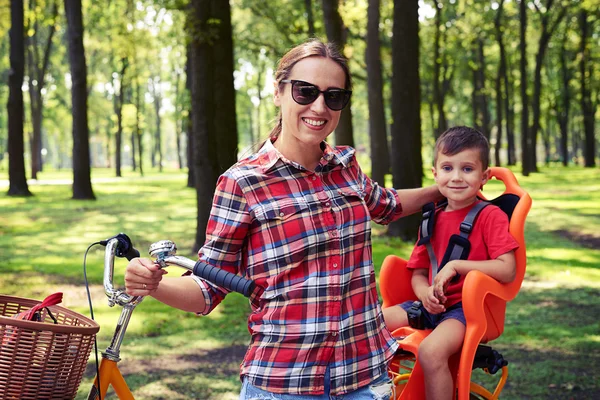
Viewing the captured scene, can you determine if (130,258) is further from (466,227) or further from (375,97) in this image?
(375,97)

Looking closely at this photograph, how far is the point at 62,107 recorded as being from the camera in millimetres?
58719

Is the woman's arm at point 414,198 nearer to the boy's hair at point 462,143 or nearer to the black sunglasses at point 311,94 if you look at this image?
the boy's hair at point 462,143

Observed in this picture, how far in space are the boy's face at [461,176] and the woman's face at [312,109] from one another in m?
0.99

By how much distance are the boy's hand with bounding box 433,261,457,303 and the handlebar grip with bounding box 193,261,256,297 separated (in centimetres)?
140

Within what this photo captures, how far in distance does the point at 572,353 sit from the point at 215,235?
5842mm

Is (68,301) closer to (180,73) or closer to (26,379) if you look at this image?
(26,379)

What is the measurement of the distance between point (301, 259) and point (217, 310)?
723cm

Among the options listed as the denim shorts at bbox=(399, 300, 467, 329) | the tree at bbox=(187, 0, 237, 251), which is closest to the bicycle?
the denim shorts at bbox=(399, 300, 467, 329)

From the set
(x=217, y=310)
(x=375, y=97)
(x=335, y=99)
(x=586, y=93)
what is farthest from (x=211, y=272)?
(x=586, y=93)

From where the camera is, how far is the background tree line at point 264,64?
1179cm

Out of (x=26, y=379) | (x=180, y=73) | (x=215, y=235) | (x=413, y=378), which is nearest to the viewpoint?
(x=26, y=379)

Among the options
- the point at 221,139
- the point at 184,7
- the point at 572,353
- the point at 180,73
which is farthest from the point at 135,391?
the point at 180,73

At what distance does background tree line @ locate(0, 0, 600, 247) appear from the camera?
464 inches

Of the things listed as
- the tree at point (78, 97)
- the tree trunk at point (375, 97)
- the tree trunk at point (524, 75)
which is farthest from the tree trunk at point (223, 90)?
the tree trunk at point (524, 75)
